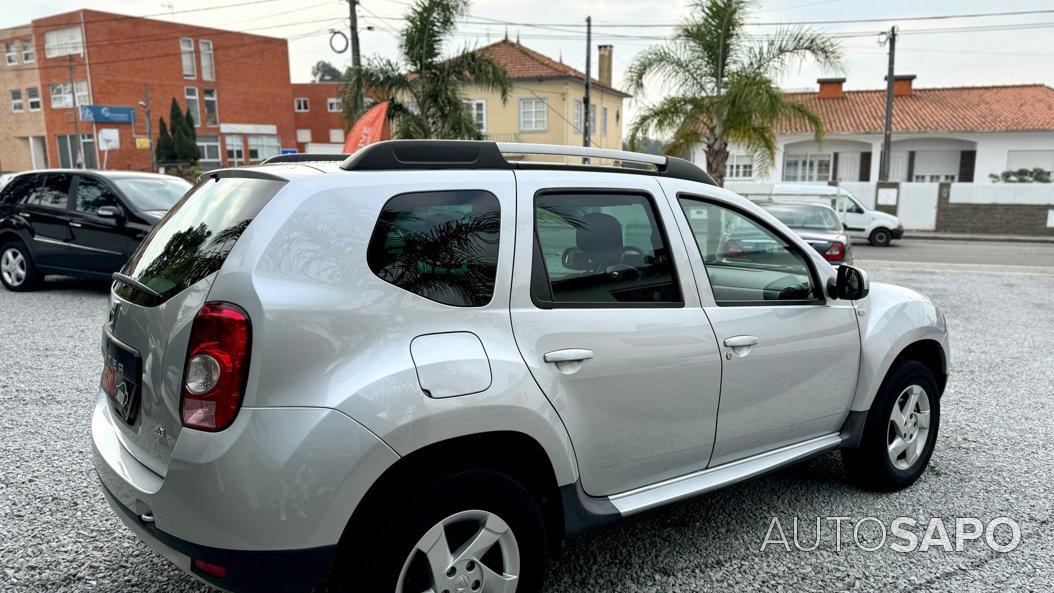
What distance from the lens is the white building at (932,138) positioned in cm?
3569

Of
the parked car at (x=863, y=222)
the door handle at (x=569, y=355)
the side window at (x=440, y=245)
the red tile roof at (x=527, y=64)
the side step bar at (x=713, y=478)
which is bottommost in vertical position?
the parked car at (x=863, y=222)

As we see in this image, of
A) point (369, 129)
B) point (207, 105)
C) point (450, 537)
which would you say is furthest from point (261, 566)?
point (207, 105)

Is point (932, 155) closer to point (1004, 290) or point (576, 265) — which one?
point (1004, 290)

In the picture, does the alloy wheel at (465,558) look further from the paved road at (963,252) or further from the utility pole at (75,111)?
the utility pole at (75,111)

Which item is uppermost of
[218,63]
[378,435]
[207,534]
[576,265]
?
[218,63]

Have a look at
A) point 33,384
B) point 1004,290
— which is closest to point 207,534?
point 33,384

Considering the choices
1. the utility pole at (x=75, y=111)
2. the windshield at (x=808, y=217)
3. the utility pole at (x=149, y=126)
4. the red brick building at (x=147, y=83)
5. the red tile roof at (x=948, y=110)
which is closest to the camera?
the windshield at (x=808, y=217)

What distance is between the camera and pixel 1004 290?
12.0 metres

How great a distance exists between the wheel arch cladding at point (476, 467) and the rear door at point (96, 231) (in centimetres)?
785

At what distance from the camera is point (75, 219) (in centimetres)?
927

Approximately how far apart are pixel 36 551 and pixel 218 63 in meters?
57.6

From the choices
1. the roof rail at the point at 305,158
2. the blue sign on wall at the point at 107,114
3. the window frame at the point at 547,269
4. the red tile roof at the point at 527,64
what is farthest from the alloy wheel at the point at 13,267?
the blue sign on wall at the point at 107,114

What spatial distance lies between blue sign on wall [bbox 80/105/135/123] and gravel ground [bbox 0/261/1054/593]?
48291mm

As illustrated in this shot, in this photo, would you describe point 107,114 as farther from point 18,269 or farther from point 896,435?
point 896,435
